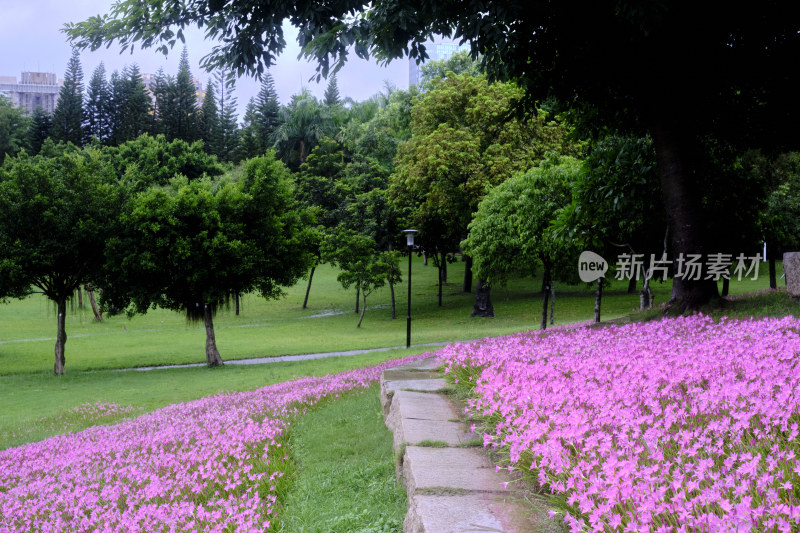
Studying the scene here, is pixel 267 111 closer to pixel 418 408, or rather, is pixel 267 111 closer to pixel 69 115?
pixel 69 115

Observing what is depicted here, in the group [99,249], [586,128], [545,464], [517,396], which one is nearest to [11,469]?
[517,396]

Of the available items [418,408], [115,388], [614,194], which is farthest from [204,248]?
[418,408]

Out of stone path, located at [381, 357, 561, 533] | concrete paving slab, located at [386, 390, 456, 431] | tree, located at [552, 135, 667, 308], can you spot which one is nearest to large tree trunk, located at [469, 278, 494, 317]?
tree, located at [552, 135, 667, 308]

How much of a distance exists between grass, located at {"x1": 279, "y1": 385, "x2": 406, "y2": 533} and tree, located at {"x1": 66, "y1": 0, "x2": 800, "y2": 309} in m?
5.59

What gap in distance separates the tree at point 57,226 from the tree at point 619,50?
17.9 meters

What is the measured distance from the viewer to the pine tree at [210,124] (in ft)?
283

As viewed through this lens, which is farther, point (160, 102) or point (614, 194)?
point (160, 102)

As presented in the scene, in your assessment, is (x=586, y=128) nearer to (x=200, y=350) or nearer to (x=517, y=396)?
(x=517, y=396)

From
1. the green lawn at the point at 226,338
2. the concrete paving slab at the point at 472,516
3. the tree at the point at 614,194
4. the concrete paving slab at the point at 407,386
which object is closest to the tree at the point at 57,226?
the green lawn at the point at 226,338

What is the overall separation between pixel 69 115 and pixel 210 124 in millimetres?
17795

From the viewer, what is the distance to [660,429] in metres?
3.57

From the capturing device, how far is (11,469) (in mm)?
8484

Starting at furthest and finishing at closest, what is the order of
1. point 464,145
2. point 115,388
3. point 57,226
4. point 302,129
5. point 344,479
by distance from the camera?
point 302,129, point 464,145, point 57,226, point 115,388, point 344,479

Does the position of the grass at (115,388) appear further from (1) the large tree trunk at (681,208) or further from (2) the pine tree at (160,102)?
(2) the pine tree at (160,102)
